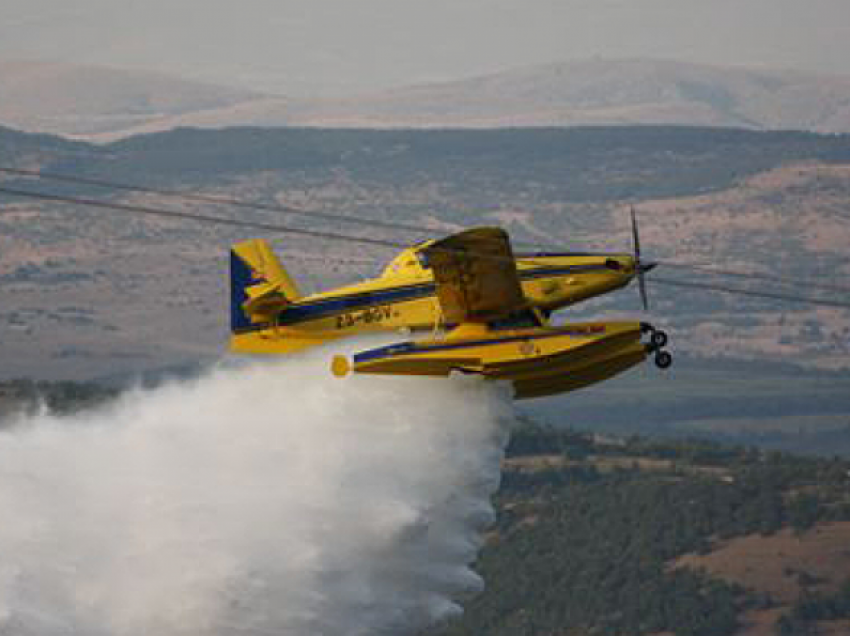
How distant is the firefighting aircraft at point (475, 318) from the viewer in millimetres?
58188

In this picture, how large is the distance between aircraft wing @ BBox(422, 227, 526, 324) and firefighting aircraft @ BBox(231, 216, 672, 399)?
3cm

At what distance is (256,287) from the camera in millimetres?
64000

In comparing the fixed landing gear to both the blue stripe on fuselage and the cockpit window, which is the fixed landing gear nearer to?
the cockpit window

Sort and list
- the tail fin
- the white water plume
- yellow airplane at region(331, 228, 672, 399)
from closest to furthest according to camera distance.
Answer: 1. yellow airplane at region(331, 228, 672, 399)
2. the white water plume
3. the tail fin

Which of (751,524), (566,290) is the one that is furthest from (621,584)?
(566,290)

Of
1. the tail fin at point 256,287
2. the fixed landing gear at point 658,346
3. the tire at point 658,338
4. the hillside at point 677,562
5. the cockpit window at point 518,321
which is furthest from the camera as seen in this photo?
the hillside at point 677,562

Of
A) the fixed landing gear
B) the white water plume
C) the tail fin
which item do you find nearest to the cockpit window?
the white water plume

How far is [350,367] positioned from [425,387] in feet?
9.71

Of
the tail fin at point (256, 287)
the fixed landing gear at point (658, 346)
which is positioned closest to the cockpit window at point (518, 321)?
the fixed landing gear at point (658, 346)

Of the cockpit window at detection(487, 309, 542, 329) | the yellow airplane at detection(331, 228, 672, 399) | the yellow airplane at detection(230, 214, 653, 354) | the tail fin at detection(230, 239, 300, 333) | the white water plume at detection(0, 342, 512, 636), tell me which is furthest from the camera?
the tail fin at detection(230, 239, 300, 333)

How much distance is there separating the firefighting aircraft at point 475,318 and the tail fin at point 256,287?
0.04m

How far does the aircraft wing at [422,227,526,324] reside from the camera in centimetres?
5812

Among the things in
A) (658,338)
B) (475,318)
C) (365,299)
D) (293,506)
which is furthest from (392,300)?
(658,338)

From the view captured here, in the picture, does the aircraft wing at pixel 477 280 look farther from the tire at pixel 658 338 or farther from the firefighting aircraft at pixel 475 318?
the tire at pixel 658 338
